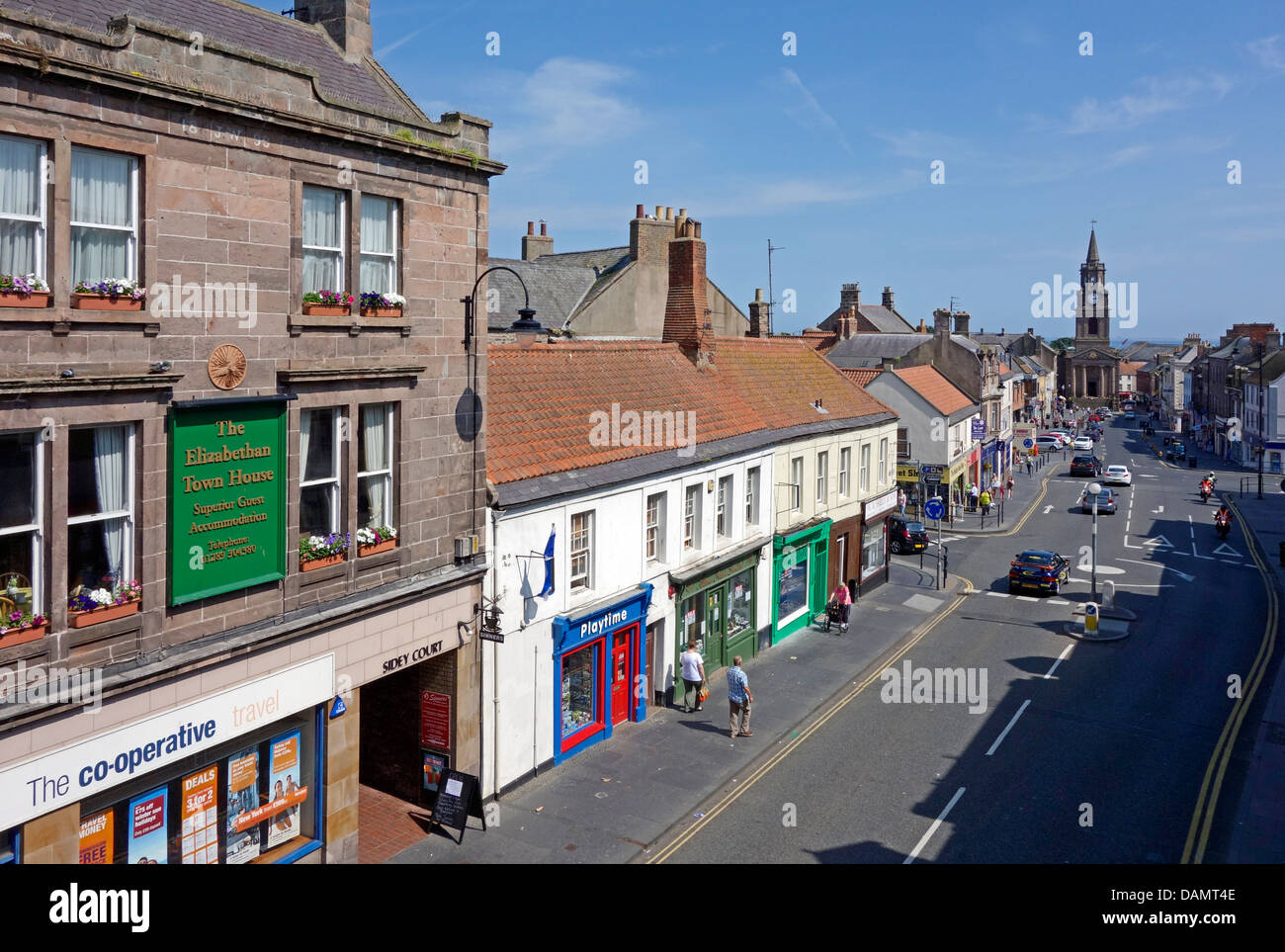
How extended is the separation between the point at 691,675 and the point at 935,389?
118ft

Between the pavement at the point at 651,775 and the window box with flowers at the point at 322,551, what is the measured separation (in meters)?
4.67

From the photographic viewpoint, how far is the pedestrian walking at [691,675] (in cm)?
2125

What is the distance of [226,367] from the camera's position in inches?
478

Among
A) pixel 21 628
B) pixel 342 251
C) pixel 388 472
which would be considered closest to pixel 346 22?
pixel 342 251

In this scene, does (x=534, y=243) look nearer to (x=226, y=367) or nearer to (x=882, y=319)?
(x=226, y=367)

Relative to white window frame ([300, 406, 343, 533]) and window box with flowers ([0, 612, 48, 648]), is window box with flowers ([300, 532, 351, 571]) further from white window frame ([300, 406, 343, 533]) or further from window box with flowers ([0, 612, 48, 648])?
window box with flowers ([0, 612, 48, 648])

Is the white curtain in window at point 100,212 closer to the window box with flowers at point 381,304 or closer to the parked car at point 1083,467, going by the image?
the window box with flowers at point 381,304

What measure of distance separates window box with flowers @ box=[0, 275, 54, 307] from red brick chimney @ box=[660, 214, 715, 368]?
1937 cm

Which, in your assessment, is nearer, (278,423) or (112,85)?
(112,85)

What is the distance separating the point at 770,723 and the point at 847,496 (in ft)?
42.0

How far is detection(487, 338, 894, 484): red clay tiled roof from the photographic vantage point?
62.4 ft

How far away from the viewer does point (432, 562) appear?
1570 cm
